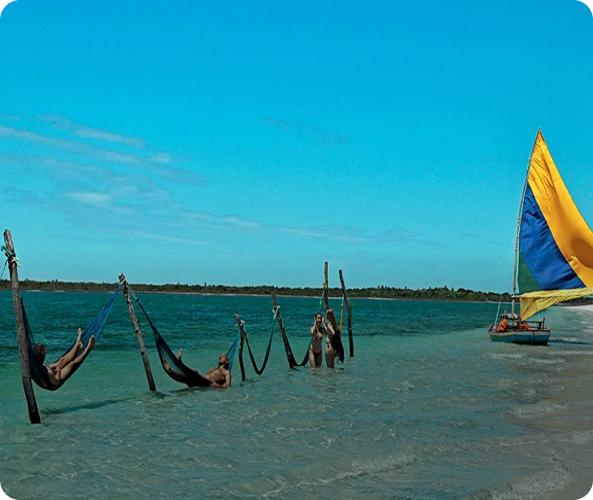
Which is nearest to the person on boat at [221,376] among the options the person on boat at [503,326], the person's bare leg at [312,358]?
the person's bare leg at [312,358]

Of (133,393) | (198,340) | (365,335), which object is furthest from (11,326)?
(133,393)

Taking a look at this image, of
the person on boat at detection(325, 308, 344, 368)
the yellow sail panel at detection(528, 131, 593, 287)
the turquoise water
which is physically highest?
the yellow sail panel at detection(528, 131, 593, 287)

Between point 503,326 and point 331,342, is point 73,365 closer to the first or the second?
point 331,342

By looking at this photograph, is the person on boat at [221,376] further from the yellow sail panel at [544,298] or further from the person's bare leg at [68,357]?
the yellow sail panel at [544,298]

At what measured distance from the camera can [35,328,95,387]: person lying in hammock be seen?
1110cm

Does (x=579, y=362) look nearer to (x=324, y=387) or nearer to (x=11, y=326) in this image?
(x=324, y=387)

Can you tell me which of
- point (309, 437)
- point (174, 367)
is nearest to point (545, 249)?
point (174, 367)

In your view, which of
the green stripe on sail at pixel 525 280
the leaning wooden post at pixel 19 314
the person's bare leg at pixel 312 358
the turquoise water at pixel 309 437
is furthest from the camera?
the green stripe on sail at pixel 525 280

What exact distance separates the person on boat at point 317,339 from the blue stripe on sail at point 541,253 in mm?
13120

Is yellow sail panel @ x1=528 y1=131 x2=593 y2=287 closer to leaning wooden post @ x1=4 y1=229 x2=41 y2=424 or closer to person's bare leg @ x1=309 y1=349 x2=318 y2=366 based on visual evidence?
person's bare leg @ x1=309 y1=349 x2=318 y2=366

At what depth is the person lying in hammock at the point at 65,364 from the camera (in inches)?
437

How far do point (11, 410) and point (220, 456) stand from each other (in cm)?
573

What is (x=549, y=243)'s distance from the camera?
26.6 metres

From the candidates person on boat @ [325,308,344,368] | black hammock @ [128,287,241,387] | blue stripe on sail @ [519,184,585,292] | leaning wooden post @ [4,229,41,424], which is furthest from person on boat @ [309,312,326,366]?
blue stripe on sail @ [519,184,585,292]
